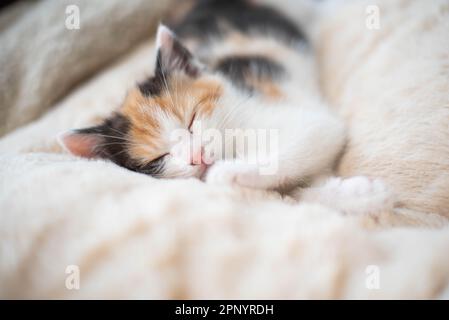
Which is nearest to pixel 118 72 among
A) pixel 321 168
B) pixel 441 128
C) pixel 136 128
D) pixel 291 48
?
pixel 136 128

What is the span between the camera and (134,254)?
1.80 ft

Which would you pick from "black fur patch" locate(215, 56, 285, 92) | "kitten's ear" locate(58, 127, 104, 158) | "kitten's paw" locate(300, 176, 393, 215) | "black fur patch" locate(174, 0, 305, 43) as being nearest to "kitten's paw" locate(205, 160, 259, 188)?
"kitten's paw" locate(300, 176, 393, 215)

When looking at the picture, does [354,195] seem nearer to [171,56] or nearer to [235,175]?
[235,175]

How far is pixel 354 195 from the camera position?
76cm

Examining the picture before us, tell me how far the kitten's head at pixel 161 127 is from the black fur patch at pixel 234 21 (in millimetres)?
536

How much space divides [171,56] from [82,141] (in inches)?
13.8

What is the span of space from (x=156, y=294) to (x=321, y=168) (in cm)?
56

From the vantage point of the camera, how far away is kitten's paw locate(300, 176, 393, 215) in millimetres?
726

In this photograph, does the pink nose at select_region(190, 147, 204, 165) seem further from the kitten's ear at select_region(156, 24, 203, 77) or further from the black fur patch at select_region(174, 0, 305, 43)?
the black fur patch at select_region(174, 0, 305, 43)

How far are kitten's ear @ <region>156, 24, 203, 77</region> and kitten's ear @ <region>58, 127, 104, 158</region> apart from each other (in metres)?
0.25

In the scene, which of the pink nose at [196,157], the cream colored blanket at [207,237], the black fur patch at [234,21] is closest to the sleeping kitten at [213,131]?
the pink nose at [196,157]

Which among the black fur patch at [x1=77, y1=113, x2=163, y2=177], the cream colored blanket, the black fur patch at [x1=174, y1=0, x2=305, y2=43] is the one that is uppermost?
the black fur patch at [x1=174, y1=0, x2=305, y2=43]

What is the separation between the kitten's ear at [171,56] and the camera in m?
0.98

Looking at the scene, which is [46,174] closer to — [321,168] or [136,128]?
[136,128]
